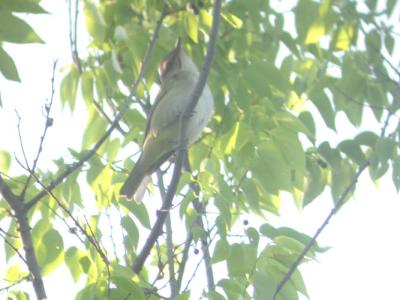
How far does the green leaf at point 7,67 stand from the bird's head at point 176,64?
139cm

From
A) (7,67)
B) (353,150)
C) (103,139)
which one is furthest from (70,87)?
(353,150)

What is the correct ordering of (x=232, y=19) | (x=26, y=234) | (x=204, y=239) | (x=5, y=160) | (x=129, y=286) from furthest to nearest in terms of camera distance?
1. (x=5, y=160)
2. (x=232, y=19)
3. (x=204, y=239)
4. (x=26, y=234)
5. (x=129, y=286)

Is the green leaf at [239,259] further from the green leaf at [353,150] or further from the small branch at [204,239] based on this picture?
the green leaf at [353,150]

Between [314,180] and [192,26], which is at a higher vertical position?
[192,26]

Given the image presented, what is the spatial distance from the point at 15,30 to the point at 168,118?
2019 millimetres

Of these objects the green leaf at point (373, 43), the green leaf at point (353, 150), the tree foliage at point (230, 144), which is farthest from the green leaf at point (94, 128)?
the green leaf at point (373, 43)

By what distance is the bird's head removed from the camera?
4.22 m

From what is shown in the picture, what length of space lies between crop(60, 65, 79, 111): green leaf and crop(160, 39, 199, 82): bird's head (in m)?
0.51

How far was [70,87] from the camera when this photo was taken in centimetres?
378

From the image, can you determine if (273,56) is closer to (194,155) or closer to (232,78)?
(232,78)

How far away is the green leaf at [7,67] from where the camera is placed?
2.65 meters

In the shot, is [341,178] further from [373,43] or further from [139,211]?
[139,211]

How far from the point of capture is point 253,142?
3240mm

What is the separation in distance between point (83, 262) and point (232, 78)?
1000 mm
